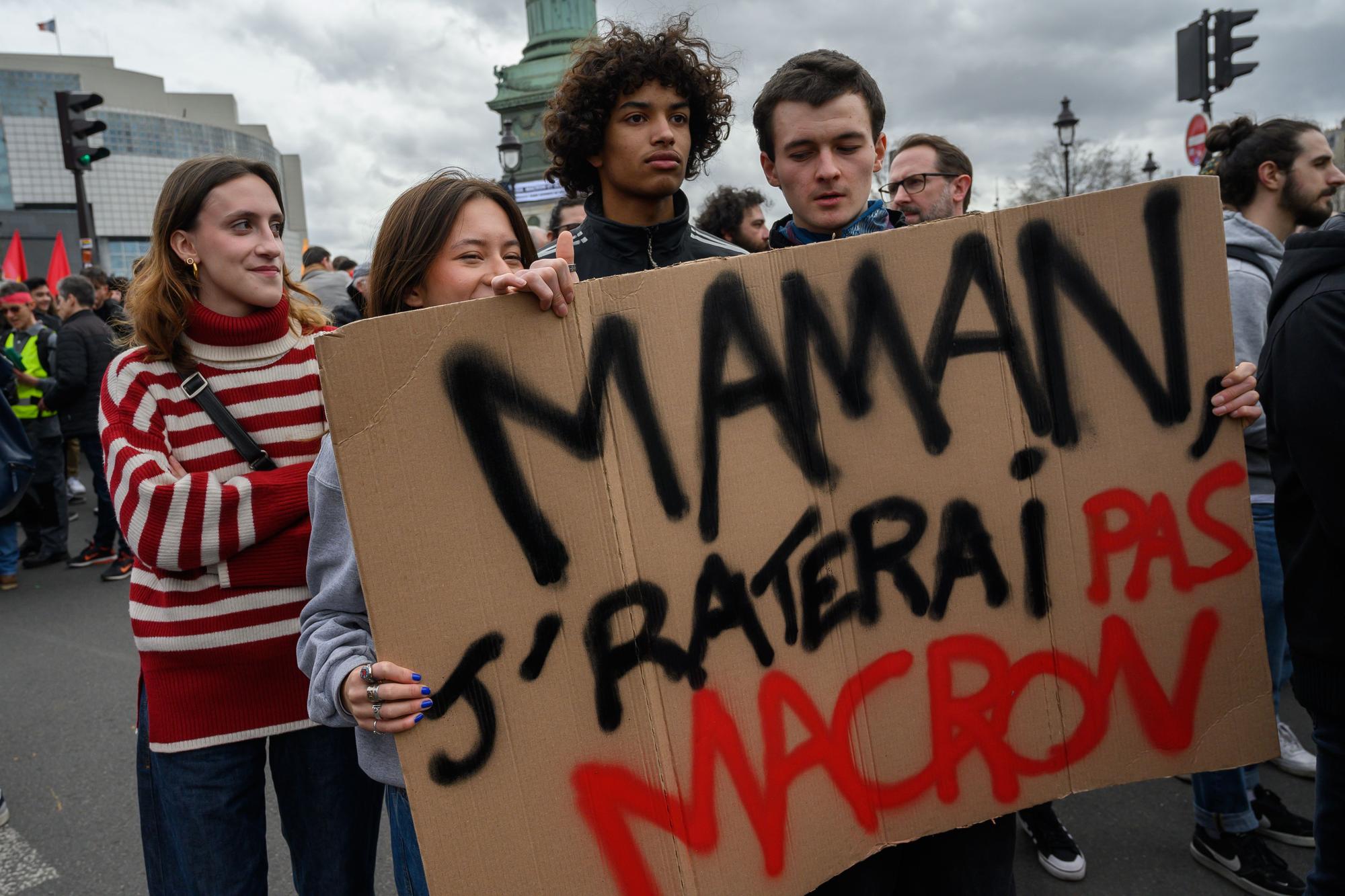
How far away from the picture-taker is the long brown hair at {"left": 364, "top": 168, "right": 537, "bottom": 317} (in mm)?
1753

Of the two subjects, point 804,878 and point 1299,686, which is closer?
point 804,878

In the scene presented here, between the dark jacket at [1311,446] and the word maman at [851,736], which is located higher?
the dark jacket at [1311,446]

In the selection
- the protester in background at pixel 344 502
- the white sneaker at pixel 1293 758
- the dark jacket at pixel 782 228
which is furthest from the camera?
the white sneaker at pixel 1293 758

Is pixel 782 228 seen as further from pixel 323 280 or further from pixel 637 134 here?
pixel 323 280

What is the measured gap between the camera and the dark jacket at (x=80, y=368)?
277 inches

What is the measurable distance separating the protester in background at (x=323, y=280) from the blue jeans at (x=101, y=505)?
7.19 feet

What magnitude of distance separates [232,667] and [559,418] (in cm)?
102

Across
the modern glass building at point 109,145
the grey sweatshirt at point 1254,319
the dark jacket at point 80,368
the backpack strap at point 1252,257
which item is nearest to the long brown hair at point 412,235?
the grey sweatshirt at point 1254,319

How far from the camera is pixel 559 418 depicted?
143 centimetres

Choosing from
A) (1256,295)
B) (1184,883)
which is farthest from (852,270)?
(1184,883)

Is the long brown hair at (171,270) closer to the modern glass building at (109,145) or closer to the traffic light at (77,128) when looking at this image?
the traffic light at (77,128)

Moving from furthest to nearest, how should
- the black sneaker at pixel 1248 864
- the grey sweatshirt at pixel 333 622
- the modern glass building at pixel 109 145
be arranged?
the modern glass building at pixel 109 145, the black sneaker at pixel 1248 864, the grey sweatshirt at pixel 333 622

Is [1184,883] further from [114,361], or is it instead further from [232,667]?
[114,361]

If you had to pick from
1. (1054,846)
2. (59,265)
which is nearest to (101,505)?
(59,265)
